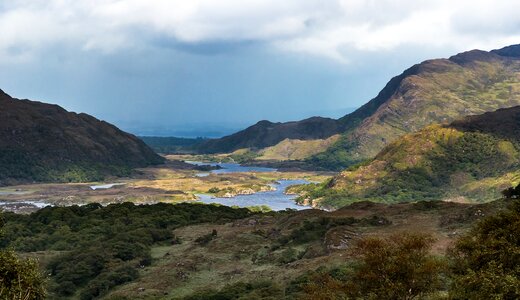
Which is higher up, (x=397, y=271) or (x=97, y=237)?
(x=397, y=271)

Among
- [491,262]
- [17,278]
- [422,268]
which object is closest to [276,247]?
[422,268]

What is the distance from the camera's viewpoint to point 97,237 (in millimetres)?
111438

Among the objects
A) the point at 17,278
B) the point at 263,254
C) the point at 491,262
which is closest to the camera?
the point at 17,278

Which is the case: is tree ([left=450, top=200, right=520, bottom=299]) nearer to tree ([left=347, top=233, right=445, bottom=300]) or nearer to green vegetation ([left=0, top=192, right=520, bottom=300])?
green vegetation ([left=0, top=192, right=520, bottom=300])

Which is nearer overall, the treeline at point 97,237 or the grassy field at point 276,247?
the grassy field at point 276,247

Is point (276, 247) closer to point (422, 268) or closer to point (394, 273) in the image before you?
point (394, 273)

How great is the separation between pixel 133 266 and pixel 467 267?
5926 centimetres

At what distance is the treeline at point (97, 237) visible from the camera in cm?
8594

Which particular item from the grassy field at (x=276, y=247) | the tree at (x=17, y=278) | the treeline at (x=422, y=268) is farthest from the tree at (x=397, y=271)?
the tree at (x=17, y=278)

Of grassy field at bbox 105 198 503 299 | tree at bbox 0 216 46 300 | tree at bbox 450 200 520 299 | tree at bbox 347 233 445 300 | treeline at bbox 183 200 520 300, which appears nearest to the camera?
tree at bbox 450 200 520 299

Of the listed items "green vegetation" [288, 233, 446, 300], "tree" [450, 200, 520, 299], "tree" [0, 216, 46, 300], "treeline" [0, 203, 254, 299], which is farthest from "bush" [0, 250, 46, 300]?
"tree" [450, 200, 520, 299]

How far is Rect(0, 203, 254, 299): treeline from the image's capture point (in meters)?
85.9

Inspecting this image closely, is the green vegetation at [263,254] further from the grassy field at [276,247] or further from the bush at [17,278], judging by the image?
the bush at [17,278]

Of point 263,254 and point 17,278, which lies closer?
point 17,278
